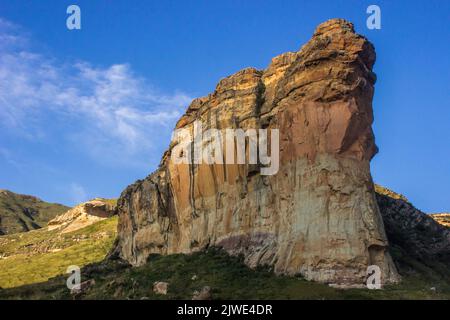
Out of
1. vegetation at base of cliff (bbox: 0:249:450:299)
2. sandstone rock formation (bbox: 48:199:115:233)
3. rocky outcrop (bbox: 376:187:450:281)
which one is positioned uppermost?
sandstone rock formation (bbox: 48:199:115:233)

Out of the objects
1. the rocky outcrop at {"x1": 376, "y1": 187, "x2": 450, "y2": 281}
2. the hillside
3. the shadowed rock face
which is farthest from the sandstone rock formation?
the rocky outcrop at {"x1": 376, "y1": 187, "x2": 450, "y2": 281}

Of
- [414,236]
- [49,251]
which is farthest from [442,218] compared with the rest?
[49,251]

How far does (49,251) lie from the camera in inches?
4572

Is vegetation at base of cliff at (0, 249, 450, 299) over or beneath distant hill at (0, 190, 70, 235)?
beneath

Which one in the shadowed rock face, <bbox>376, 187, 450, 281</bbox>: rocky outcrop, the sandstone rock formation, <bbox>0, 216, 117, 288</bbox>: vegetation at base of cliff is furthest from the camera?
the sandstone rock formation

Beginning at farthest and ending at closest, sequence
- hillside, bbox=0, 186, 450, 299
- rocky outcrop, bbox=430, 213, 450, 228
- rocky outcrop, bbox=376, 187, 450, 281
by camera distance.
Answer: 1. rocky outcrop, bbox=430, 213, 450, 228
2. rocky outcrop, bbox=376, 187, 450, 281
3. hillside, bbox=0, 186, 450, 299

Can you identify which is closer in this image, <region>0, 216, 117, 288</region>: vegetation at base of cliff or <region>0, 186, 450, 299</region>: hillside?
<region>0, 186, 450, 299</region>: hillside

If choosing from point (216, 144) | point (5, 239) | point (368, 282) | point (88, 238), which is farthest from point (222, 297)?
point (5, 239)

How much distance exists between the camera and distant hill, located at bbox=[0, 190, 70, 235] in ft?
540

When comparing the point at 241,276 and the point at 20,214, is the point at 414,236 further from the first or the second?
the point at 20,214

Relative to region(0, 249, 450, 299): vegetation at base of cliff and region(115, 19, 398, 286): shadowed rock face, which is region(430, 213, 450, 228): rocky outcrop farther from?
region(115, 19, 398, 286): shadowed rock face

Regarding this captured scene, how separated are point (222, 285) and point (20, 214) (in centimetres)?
13684

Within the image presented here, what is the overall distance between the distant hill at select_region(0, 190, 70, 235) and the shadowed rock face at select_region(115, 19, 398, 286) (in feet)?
341
